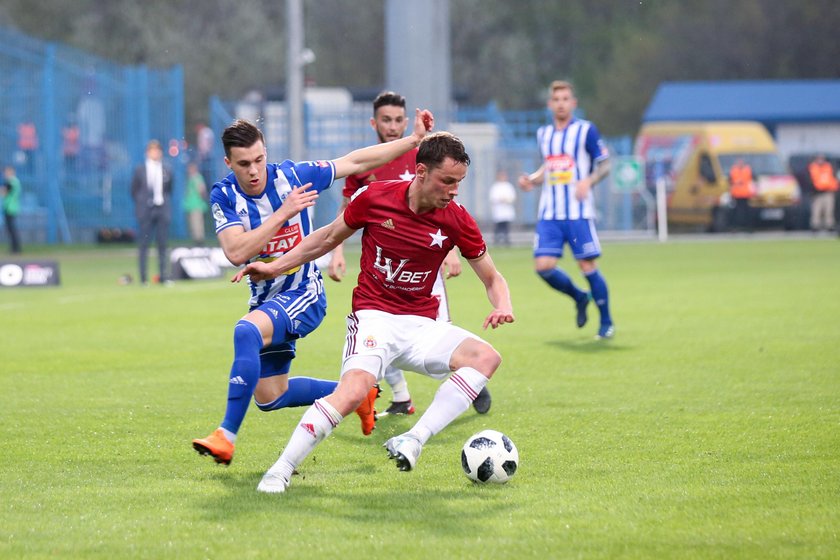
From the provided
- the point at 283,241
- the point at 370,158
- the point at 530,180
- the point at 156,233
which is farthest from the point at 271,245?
the point at 156,233

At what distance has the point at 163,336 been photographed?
43.0ft

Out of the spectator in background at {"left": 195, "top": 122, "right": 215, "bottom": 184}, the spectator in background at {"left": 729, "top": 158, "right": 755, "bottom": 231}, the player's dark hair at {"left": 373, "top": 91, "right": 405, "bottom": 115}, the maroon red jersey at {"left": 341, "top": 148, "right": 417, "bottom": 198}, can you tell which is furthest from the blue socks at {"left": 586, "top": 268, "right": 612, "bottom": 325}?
the spectator in background at {"left": 729, "top": 158, "right": 755, "bottom": 231}

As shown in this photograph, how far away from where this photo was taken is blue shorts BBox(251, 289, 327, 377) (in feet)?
21.7

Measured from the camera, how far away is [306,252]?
6348 millimetres

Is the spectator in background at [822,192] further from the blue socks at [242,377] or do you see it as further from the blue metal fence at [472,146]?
the blue socks at [242,377]

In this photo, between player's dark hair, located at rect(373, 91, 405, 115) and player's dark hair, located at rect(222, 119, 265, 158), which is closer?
player's dark hair, located at rect(222, 119, 265, 158)

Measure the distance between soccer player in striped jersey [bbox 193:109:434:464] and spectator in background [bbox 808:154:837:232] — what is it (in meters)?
28.2

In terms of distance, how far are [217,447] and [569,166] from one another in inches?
270

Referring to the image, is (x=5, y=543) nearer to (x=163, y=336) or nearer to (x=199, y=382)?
(x=199, y=382)

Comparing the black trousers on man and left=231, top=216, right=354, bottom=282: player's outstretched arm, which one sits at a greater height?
left=231, top=216, right=354, bottom=282: player's outstretched arm

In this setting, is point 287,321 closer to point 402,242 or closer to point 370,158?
point 402,242

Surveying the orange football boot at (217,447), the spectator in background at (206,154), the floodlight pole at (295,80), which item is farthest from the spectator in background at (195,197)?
the orange football boot at (217,447)

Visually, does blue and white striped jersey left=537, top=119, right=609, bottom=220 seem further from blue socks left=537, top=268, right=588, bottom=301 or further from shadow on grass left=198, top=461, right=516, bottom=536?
shadow on grass left=198, top=461, right=516, bottom=536

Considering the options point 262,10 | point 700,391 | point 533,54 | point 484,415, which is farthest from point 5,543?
point 533,54
